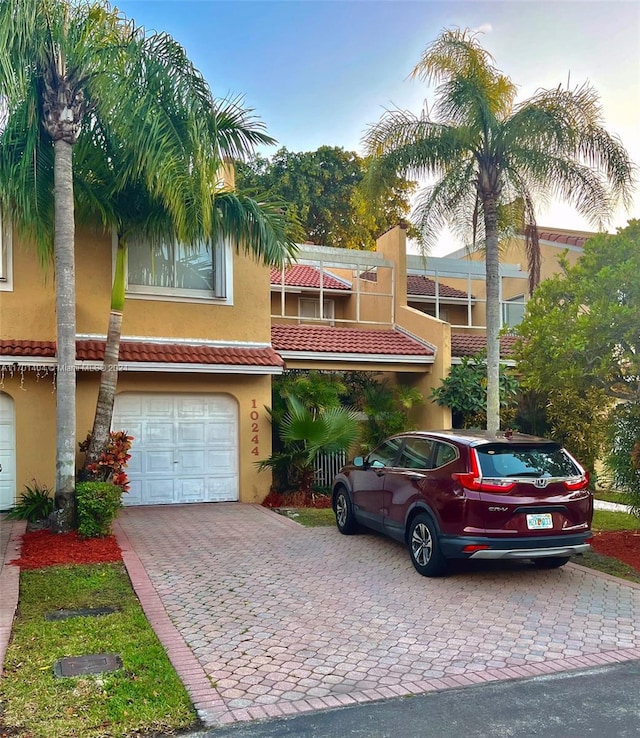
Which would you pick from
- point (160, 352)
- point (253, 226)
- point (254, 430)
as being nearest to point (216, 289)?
point (160, 352)

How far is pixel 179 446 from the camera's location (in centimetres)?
1258

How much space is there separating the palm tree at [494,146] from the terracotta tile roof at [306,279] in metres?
7.29

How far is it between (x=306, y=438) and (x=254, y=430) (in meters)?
1.26

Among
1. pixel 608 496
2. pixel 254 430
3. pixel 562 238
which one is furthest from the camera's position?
pixel 562 238

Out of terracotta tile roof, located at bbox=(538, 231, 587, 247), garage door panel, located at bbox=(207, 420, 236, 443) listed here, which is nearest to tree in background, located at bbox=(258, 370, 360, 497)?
garage door panel, located at bbox=(207, 420, 236, 443)

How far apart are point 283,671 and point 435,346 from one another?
11.8 metres

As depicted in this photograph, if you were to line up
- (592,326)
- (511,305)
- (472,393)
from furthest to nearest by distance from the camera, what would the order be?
1. (511,305)
2. (472,393)
3. (592,326)

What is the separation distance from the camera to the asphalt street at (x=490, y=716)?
3768mm

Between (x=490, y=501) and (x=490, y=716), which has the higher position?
(x=490, y=501)

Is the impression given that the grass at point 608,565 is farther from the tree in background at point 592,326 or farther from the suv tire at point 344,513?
the suv tire at point 344,513

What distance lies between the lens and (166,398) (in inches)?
493

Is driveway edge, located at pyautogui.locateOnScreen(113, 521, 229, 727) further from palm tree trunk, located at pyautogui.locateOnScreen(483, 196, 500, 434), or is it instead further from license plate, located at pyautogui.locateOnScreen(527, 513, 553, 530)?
palm tree trunk, located at pyautogui.locateOnScreen(483, 196, 500, 434)

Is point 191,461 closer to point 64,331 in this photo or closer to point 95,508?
point 95,508

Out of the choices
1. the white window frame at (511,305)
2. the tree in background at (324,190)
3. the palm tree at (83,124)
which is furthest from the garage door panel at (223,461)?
the tree in background at (324,190)
